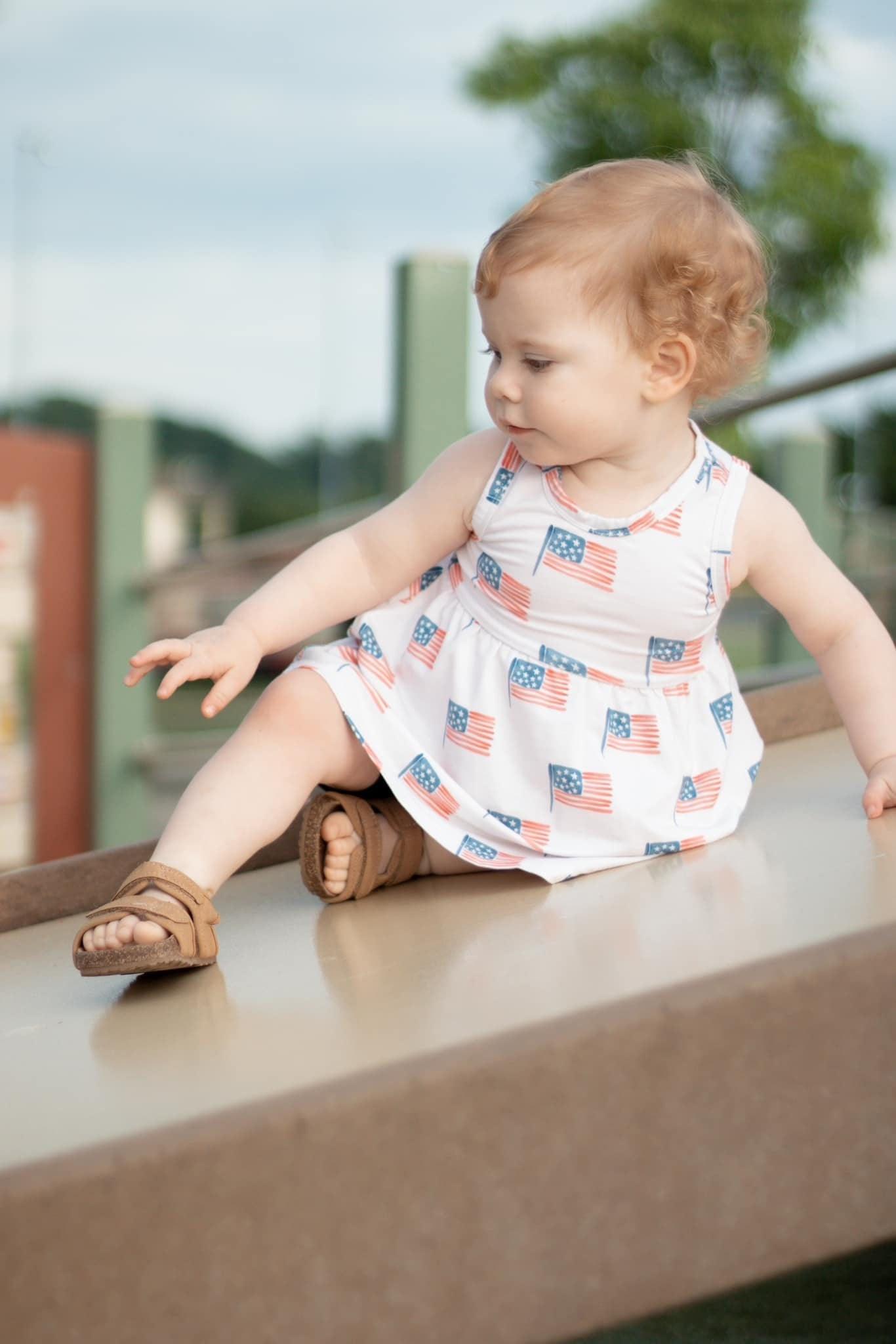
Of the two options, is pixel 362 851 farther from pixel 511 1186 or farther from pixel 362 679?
pixel 511 1186

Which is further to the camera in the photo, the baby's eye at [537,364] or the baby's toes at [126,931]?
the baby's eye at [537,364]

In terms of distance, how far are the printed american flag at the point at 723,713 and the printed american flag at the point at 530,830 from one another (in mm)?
217

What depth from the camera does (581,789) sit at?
52.6 inches

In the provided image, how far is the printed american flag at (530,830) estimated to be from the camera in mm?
1329

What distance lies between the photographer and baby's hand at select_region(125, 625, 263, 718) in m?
1.21

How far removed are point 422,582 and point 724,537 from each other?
30 centimetres

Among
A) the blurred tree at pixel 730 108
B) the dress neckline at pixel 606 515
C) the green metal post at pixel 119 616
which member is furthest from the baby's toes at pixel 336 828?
the blurred tree at pixel 730 108

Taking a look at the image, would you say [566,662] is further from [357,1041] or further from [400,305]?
[400,305]

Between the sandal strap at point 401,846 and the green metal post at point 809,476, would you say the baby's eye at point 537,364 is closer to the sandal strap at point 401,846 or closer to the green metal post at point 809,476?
the sandal strap at point 401,846

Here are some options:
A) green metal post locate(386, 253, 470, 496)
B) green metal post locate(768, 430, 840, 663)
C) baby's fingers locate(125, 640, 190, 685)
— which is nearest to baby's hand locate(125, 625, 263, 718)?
baby's fingers locate(125, 640, 190, 685)

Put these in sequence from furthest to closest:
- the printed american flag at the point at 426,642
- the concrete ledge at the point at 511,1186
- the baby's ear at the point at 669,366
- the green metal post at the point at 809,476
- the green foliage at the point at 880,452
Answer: the green foliage at the point at 880,452 < the green metal post at the point at 809,476 < the printed american flag at the point at 426,642 < the baby's ear at the point at 669,366 < the concrete ledge at the point at 511,1186

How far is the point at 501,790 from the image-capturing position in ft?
4.43

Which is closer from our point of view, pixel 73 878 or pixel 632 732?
pixel 632 732

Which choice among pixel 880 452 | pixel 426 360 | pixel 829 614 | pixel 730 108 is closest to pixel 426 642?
pixel 829 614
